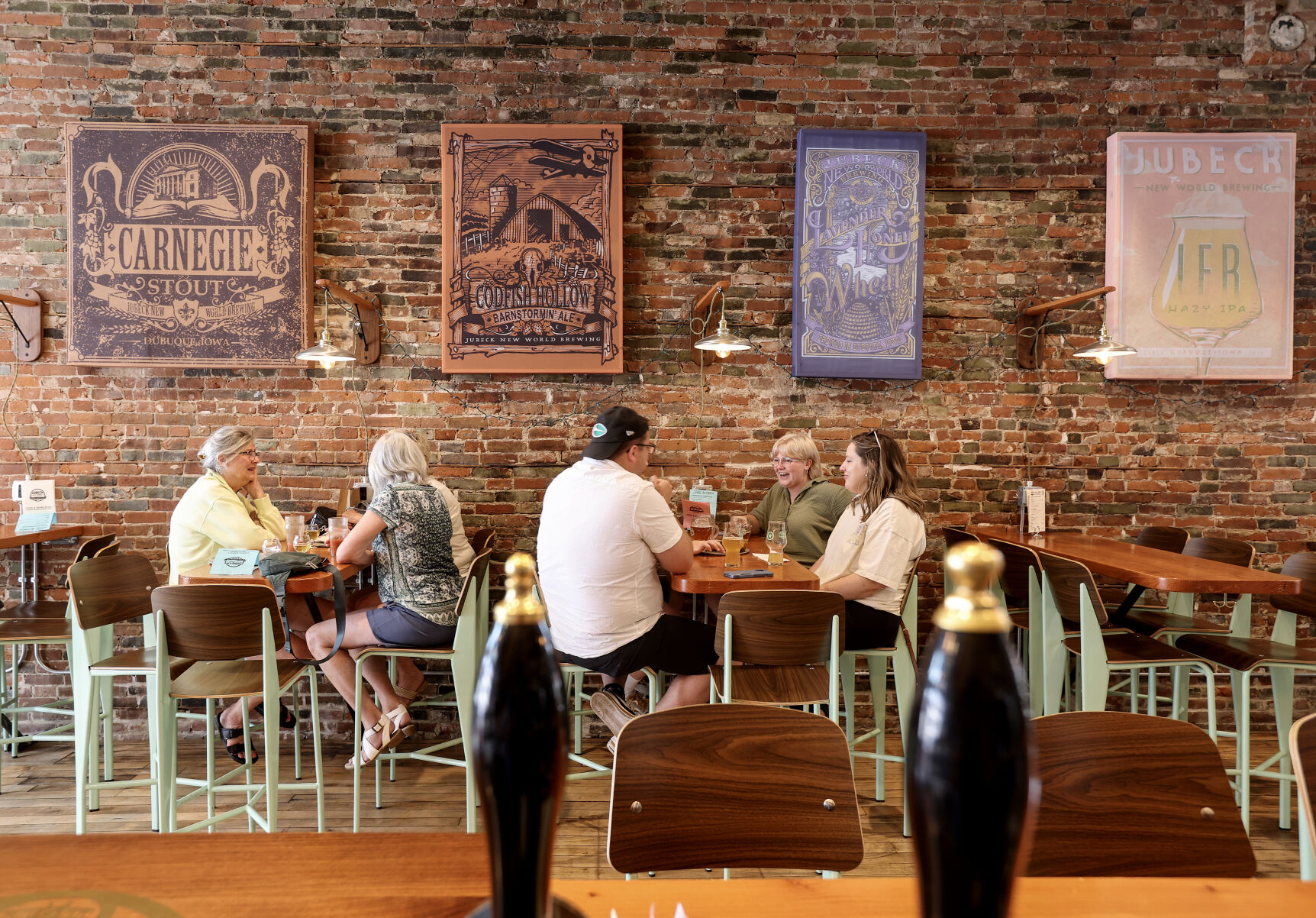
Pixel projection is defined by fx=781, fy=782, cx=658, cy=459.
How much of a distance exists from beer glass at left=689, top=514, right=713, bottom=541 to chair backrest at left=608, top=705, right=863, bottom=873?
2604mm

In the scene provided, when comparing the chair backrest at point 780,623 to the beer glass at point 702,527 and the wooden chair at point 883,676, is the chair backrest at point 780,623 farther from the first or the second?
the beer glass at point 702,527

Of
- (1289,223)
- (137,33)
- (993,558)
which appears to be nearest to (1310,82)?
(1289,223)

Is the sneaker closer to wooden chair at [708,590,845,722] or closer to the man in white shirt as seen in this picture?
the man in white shirt

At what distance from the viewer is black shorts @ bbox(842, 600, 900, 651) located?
10.4ft

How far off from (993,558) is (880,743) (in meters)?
3.23

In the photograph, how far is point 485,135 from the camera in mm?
4277

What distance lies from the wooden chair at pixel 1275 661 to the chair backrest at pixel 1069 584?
578 mm

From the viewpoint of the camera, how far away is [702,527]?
3.97 metres

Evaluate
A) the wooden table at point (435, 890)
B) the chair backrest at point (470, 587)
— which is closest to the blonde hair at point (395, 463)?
the chair backrest at point (470, 587)

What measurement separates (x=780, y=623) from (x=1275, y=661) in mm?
2076

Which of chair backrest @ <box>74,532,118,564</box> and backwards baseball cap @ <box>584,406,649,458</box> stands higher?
→ backwards baseball cap @ <box>584,406,649,458</box>

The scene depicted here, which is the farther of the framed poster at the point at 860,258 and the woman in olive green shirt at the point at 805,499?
the framed poster at the point at 860,258

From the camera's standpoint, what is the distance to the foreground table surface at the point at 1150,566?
9.71 ft

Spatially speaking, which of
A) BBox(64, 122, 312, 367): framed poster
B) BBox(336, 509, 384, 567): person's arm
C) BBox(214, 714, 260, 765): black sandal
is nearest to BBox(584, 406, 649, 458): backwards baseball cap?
BBox(336, 509, 384, 567): person's arm
